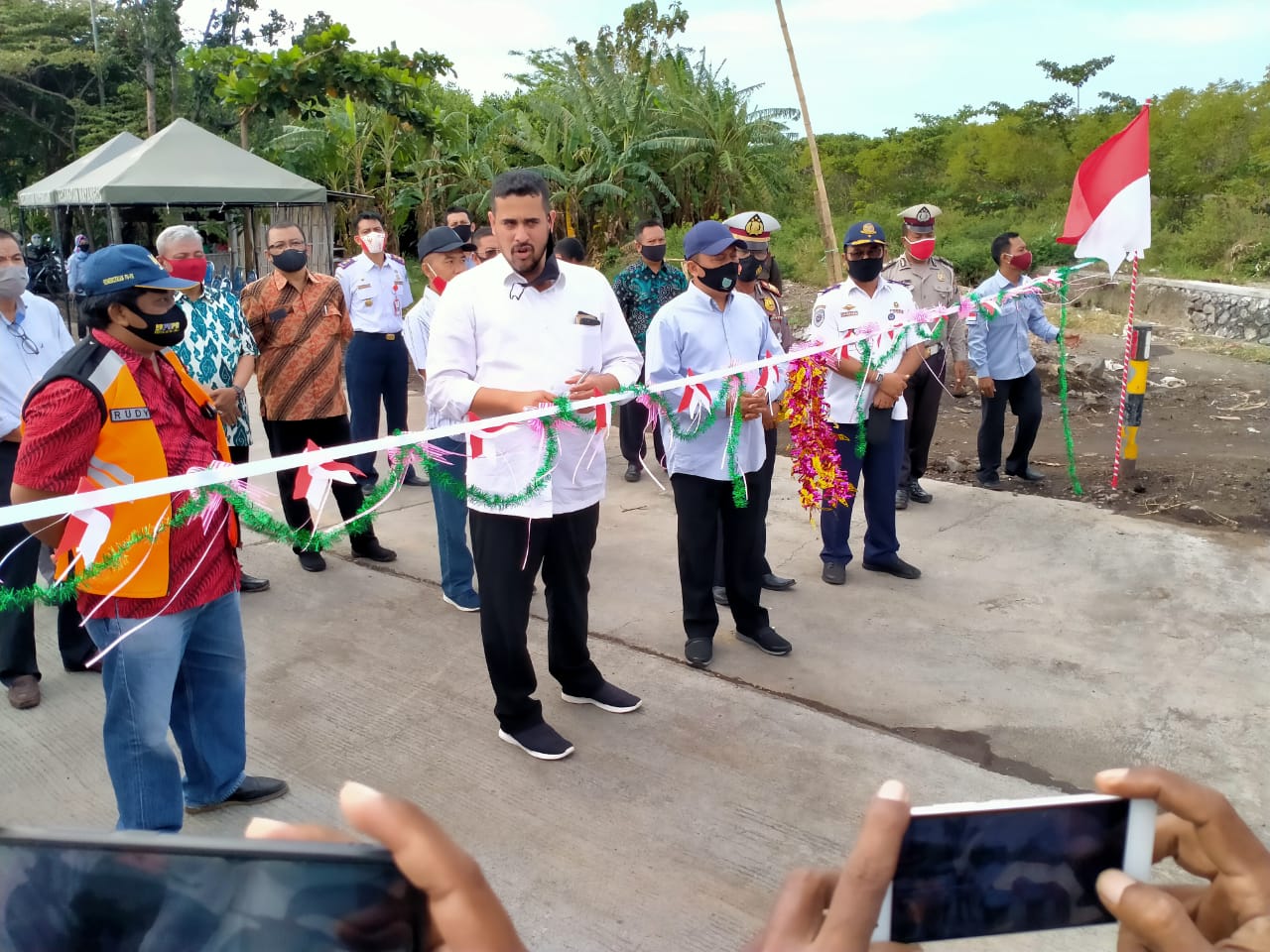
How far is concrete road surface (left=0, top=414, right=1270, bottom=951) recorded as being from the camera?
3207 mm

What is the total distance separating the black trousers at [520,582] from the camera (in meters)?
3.64

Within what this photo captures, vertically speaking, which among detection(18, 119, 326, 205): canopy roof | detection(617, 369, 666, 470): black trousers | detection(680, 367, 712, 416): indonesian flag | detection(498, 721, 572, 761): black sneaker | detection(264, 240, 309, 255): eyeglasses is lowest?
detection(498, 721, 572, 761): black sneaker

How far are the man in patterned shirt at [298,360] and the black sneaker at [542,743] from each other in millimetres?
2275

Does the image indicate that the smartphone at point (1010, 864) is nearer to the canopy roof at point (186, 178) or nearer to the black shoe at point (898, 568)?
the black shoe at point (898, 568)

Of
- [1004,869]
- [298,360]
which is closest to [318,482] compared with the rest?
[1004,869]

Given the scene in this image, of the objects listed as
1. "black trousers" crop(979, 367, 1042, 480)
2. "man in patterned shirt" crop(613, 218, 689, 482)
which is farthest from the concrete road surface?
"man in patterned shirt" crop(613, 218, 689, 482)

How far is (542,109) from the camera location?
18812mm

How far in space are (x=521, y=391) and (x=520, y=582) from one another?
0.69 m

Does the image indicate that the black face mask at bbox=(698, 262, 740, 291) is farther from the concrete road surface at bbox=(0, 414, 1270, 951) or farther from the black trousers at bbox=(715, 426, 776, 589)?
the concrete road surface at bbox=(0, 414, 1270, 951)

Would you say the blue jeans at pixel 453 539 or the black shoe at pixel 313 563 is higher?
the blue jeans at pixel 453 539

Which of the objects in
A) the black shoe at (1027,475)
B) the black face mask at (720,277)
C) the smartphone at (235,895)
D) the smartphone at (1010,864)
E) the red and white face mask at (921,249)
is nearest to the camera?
the smartphone at (235,895)

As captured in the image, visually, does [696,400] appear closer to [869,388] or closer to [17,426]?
[869,388]

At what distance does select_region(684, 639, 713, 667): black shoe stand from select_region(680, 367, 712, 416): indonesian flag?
103 cm

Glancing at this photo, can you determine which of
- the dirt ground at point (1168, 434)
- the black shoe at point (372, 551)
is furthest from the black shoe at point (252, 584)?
the dirt ground at point (1168, 434)
